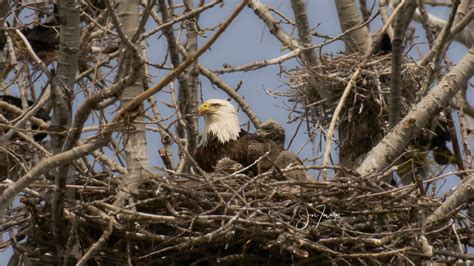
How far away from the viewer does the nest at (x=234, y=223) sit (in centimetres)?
676

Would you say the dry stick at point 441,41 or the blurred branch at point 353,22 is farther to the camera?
the blurred branch at point 353,22

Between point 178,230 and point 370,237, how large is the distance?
3.99 feet

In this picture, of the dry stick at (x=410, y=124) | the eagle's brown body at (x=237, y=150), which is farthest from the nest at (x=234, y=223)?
the eagle's brown body at (x=237, y=150)

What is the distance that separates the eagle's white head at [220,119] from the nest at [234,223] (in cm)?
209

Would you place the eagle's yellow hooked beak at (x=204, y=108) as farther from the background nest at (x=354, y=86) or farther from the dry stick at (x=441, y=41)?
A: the dry stick at (x=441, y=41)

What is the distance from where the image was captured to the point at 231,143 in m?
9.18

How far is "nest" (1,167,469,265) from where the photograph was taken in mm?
6758

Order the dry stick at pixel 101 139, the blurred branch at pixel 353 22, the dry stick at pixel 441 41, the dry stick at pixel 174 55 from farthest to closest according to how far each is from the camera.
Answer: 1. the blurred branch at pixel 353 22
2. the dry stick at pixel 174 55
3. the dry stick at pixel 441 41
4. the dry stick at pixel 101 139

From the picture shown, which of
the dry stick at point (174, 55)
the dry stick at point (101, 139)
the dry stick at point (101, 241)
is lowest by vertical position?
the dry stick at point (101, 241)

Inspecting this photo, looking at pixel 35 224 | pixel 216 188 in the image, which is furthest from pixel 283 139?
pixel 35 224

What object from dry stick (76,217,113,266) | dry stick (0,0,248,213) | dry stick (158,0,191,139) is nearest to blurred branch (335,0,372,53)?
dry stick (158,0,191,139)

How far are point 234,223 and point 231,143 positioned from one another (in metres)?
2.62

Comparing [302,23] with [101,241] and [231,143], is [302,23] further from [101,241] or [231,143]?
[101,241]

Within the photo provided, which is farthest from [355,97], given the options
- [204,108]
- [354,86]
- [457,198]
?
[457,198]
